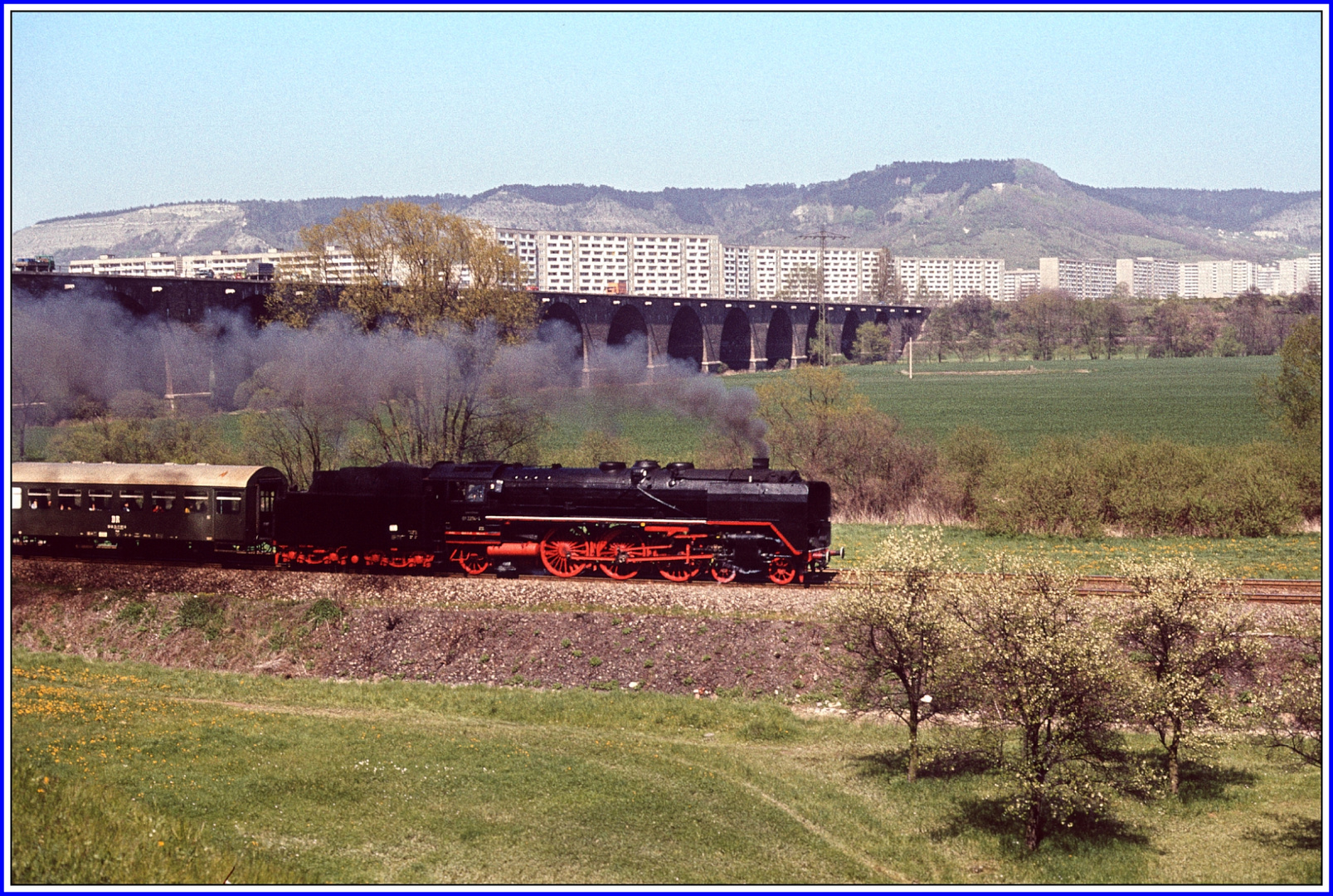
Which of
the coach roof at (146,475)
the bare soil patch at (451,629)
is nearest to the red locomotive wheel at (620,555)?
the bare soil patch at (451,629)

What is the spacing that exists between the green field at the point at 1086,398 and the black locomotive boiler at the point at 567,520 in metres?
45.3

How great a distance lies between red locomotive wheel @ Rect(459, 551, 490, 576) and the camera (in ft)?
128

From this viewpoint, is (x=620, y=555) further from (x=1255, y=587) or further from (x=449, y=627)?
(x=1255, y=587)

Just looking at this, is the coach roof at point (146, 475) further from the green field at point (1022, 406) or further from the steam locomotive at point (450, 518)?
the green field at point (1022, 406)

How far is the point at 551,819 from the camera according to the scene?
877 inches

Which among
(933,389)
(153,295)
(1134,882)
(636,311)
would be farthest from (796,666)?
(933,389)

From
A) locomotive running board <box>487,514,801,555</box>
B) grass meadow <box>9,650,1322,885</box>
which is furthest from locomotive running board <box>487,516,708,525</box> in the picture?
grass meadow <box>9,650,1322,885</box>

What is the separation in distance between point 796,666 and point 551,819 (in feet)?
38.9

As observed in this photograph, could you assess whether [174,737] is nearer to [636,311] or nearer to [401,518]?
[401,518]

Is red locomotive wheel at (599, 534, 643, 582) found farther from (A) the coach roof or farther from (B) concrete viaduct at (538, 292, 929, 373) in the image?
(B) concrete viaduct at (538, 292, 929, 373)

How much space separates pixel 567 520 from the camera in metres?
37.4

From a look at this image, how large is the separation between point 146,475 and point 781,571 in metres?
23.3

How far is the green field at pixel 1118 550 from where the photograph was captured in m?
39.9

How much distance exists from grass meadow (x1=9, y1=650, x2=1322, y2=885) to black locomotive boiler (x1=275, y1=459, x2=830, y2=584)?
298 inches
